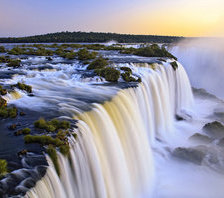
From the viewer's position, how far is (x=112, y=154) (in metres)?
8.41

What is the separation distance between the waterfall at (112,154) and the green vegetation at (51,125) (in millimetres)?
476

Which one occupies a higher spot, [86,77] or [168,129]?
[86,77]

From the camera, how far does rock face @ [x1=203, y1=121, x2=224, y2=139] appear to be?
15094 millimetres

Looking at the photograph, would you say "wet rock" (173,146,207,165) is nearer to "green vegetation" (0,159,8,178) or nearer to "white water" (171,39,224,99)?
"green vegetation" (0,159,8,178)

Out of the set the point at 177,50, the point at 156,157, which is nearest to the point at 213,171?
the point at 156,157

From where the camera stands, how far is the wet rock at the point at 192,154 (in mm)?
12180

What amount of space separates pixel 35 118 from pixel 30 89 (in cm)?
347

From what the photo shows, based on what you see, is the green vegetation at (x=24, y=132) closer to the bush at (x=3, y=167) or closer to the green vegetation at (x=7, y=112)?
the green vegetation at (x=7, y=112)

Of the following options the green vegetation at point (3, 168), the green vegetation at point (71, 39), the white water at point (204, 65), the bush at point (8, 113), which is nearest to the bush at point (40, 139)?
the green vegetation at point (3, 168)

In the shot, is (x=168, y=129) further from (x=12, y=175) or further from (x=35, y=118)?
(x=12, y=175)

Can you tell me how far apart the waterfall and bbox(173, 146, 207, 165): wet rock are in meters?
1.74

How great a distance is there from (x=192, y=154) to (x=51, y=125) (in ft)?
26.4

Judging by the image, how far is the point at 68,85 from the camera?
13.7m

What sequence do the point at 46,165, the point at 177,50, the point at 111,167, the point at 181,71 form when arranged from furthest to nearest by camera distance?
the point at 177,50 → the point at 181,71 → the point at 111,167 → the point at 46,165
